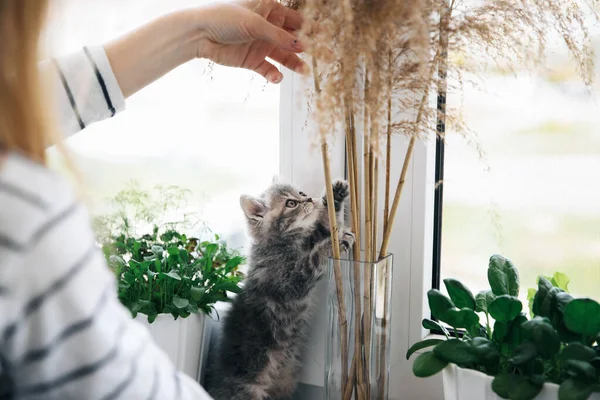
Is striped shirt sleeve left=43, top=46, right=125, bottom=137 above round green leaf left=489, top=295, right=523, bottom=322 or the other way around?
above

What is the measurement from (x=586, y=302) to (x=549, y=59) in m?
0.53

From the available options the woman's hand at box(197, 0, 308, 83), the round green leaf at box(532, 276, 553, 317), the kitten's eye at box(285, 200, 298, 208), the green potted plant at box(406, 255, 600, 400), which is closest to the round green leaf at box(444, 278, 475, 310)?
the green potted plant at box(406, 255, 600, 400)

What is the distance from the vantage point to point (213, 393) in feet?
3.78

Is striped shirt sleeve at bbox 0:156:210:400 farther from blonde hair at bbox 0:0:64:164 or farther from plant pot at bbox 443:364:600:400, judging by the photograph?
plant pot at bbox 443:364:600:400

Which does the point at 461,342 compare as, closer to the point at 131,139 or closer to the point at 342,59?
the point at 342,59

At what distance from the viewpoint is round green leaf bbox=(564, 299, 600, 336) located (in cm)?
80

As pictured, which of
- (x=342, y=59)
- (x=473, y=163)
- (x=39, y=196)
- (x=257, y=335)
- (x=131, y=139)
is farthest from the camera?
(x=131, y=139)

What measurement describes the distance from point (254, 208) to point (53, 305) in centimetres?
76

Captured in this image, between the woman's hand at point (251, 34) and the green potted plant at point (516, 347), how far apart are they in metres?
0.47

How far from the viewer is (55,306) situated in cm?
43

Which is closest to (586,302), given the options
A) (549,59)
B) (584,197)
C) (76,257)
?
(584,197)

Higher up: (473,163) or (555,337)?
(473,163)

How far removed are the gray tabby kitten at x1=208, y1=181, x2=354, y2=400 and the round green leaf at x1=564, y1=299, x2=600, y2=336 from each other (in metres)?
0.40

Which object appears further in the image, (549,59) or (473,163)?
(473,163)
